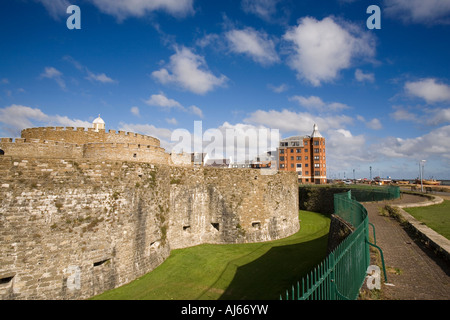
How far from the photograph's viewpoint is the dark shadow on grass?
12430 millimetres

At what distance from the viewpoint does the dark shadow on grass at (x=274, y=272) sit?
12430 millimetres

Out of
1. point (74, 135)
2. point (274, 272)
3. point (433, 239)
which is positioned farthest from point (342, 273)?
point (74, 135)

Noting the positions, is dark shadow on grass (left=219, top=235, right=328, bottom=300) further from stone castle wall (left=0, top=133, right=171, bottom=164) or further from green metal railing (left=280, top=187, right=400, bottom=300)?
stone castle wall (left=0, top=133, right=171, bottom=164)

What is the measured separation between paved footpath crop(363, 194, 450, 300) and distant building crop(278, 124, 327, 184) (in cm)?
6695

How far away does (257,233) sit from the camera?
21.0 meters

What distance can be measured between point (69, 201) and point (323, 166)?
75481mm

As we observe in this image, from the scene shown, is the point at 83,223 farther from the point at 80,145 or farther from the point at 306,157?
the point at 306,157

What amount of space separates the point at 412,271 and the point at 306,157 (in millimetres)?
73208

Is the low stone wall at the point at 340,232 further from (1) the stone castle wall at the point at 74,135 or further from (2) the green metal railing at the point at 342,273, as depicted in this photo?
(1) the stone castle wall at the point at 74,135

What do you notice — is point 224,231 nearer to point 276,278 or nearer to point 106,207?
point 276,278

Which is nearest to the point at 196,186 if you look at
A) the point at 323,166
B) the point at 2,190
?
the point at 2,190

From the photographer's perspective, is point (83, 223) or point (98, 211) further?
point (98, 211)

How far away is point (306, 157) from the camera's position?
256 feet

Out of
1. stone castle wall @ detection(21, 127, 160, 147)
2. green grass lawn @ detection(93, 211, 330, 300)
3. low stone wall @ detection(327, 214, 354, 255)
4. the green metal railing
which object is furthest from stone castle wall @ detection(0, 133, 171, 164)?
low stone wall @ detection(327, 214, 354, 255)
